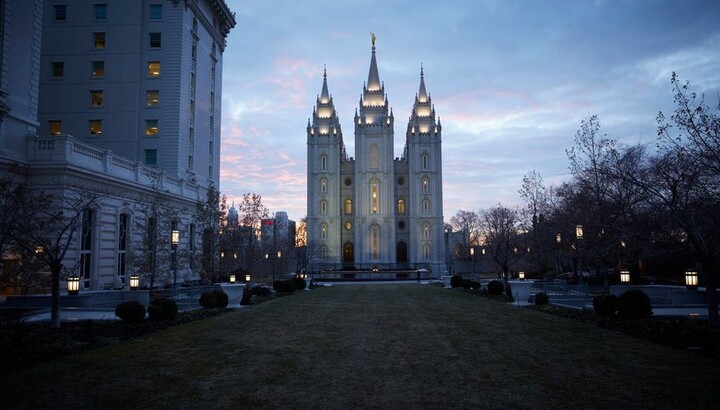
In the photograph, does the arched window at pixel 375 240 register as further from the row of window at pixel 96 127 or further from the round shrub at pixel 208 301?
the round shrub at pixel 208 301

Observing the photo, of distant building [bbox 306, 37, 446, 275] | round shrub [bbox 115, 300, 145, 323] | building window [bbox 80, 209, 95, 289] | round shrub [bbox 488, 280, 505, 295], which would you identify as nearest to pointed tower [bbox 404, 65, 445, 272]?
distant building [bbox 306, 37, 446, 275]

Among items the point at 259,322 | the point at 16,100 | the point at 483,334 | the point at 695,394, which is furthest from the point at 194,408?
the point at 16,100

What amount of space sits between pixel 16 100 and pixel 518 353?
94.0 feet

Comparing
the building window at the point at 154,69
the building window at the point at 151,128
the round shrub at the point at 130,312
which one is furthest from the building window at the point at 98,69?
the round shrub at the point at 130,312

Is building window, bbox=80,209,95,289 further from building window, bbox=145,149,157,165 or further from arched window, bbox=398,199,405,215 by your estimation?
arched window, bbox=398,199,405,215

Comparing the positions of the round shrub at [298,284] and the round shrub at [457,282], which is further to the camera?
the round shrub at [457,282]

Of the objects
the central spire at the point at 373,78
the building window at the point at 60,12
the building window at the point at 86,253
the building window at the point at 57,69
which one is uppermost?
the central spire at the point at 373,78

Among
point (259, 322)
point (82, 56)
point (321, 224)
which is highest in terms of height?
point (82, 56)

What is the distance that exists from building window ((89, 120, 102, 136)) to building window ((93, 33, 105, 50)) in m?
6.27

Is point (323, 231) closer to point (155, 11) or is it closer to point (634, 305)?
point (155, 11)

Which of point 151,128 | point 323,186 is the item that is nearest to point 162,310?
point 151,128

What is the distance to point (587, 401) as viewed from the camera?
26.7 feet

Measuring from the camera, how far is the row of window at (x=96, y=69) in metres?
43.0

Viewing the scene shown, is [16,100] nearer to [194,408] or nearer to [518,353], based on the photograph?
[194,408]
